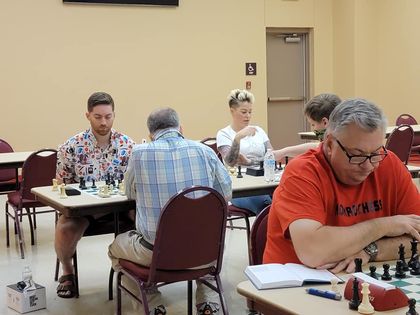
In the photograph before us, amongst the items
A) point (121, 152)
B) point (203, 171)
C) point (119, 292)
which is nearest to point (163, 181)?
point (203, 171)

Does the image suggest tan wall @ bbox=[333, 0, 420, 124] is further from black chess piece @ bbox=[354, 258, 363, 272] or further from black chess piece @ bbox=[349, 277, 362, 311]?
black chess piece @ bbox=[349, 277, 362, 311]

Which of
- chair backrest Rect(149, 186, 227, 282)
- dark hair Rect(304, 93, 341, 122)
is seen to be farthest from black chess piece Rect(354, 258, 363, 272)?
dark hair Rect(304, 93, 341, 122)

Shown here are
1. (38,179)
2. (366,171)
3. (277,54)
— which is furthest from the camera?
(277,54)

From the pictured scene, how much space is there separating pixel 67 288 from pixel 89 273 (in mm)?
496

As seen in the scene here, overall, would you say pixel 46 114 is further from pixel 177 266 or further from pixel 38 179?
pixel 177 266

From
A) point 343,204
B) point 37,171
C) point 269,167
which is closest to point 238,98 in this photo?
point 269,167

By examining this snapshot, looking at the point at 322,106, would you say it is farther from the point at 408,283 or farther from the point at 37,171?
the point at 37,171

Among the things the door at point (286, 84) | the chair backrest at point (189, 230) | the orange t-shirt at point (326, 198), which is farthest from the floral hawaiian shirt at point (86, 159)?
the door at point (286, 84)

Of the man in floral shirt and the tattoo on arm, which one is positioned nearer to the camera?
the man in floral shirt

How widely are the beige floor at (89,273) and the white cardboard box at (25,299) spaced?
0.04m

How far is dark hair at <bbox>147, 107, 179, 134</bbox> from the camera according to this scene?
131 inches

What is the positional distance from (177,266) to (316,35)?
7724 mm

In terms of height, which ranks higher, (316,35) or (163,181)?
(316,35)

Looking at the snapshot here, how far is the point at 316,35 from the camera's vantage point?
400 inches
